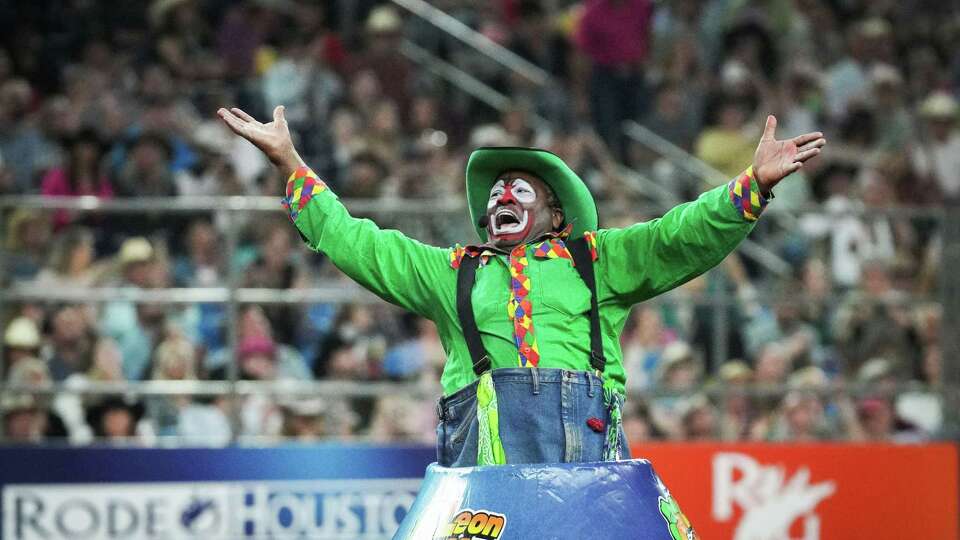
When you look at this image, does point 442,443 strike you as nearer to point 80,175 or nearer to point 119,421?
point 119,421

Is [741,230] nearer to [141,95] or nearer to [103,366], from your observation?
[103,366]

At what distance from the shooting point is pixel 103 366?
31.3 ft

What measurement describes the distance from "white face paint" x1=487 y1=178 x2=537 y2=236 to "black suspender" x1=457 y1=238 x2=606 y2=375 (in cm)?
16

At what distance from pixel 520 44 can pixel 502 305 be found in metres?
8.68

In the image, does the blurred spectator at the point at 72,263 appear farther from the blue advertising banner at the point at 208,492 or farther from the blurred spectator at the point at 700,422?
the blurred spectator at the point at 700,422

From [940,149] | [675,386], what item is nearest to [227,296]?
[675,386]

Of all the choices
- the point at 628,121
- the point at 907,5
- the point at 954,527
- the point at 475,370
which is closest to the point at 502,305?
the point at 475,370

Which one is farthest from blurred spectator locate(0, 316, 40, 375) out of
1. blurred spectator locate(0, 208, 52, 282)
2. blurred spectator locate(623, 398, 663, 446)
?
blurred spectator locate(623, 398, 663, 446)

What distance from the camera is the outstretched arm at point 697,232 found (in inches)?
223

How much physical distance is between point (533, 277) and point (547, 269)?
71 millimetres

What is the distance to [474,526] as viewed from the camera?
561cm

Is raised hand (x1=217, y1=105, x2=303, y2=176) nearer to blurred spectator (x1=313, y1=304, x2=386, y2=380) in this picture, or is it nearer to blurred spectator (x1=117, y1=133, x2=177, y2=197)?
blurred spectator (x1=313, y1=304, x2=386, y2=380)

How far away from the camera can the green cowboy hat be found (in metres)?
6.16

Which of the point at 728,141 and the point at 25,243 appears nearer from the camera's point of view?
the point at 25,243
